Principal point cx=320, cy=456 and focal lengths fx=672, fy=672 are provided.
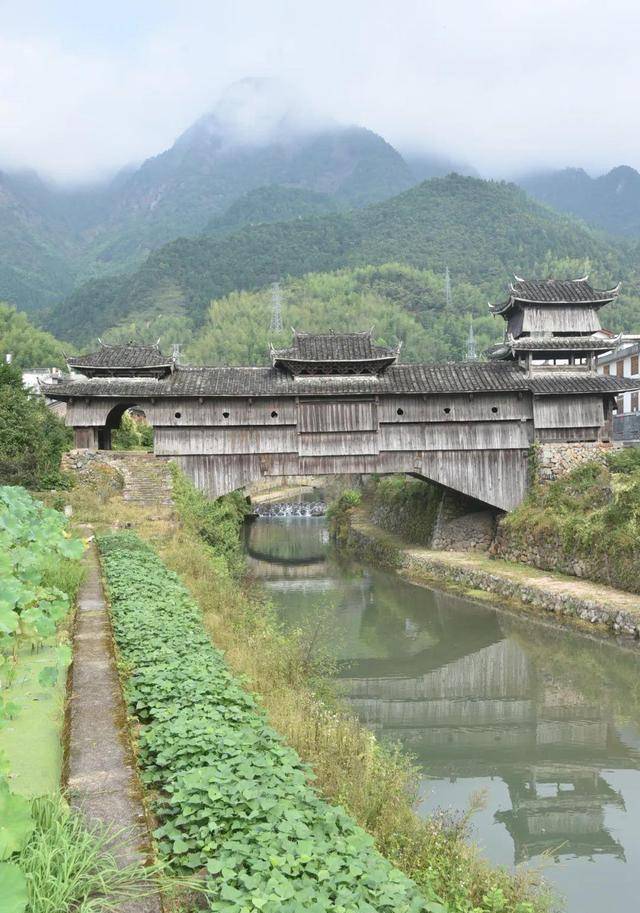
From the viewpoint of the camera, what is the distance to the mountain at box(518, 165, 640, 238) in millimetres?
127250

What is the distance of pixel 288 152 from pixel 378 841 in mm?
A: 199735

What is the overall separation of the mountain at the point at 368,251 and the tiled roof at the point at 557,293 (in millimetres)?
49418

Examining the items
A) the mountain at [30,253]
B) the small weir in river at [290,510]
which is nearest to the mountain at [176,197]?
the mountain at [30,253]

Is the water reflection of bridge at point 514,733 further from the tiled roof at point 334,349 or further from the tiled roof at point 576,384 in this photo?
the tiled roof at point 334,349

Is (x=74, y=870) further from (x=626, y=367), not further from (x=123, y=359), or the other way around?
(x=626, y=367)

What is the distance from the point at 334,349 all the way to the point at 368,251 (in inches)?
2701

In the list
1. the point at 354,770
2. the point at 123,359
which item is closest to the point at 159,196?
the point at 123,359

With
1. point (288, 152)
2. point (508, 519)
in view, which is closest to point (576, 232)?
point (508, 519)

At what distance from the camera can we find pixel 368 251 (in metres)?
85.5

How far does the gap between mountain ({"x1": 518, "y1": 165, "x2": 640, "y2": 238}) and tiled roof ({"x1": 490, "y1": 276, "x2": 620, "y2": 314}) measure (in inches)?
4118

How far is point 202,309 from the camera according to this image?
76.8m

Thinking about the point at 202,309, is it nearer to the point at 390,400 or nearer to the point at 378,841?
the point at 390,400

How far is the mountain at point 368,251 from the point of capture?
75000 millimetres

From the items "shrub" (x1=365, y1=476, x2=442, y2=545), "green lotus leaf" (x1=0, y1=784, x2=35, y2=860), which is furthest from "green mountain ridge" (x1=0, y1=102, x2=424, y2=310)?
"green lotus leaf" (x1=0, y1=784, x2=35, y2=860)
